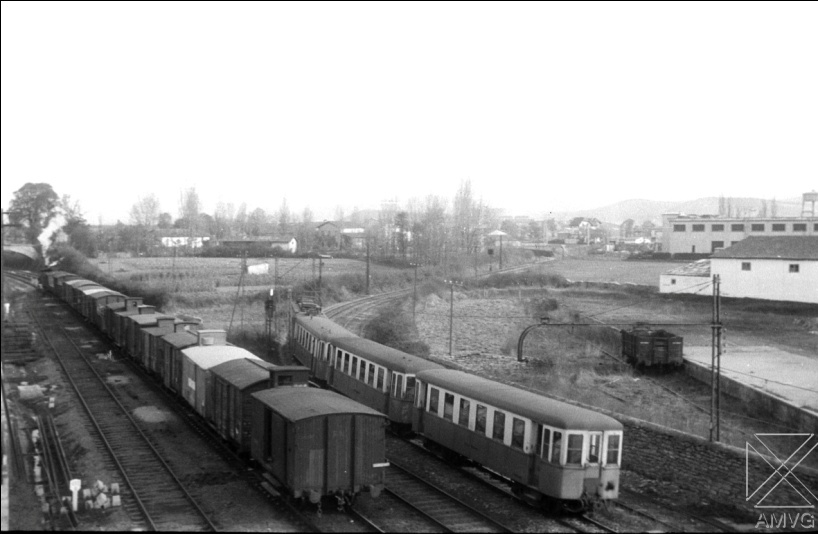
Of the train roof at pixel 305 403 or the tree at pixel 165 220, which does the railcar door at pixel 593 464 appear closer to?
the train roof at pixel 305 403

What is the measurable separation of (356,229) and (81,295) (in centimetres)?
3969

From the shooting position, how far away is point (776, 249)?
49000 millimetres

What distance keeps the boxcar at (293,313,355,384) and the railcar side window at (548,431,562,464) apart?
1250cm

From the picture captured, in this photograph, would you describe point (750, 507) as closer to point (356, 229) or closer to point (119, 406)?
point (119, 406)

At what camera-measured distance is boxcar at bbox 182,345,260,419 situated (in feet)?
65.6

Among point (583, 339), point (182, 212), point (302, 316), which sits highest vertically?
point (182, 212)

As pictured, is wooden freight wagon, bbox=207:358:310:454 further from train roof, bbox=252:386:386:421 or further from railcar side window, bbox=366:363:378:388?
railcar side window, bbox=366:363:378:388

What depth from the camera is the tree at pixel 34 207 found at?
729 inches

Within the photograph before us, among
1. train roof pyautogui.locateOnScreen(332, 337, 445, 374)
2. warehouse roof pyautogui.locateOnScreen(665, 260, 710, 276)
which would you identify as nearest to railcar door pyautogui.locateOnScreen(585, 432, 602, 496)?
train roof pyautogui.locateOnScreen(332, 337, 445, 374)

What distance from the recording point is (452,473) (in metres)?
17.5

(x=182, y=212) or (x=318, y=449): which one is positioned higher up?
(x=182, y=212)

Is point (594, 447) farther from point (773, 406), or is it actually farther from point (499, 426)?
point (773, 406)

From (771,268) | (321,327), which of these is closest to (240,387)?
(321,327)

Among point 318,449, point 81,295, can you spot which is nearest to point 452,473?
point 318,449
